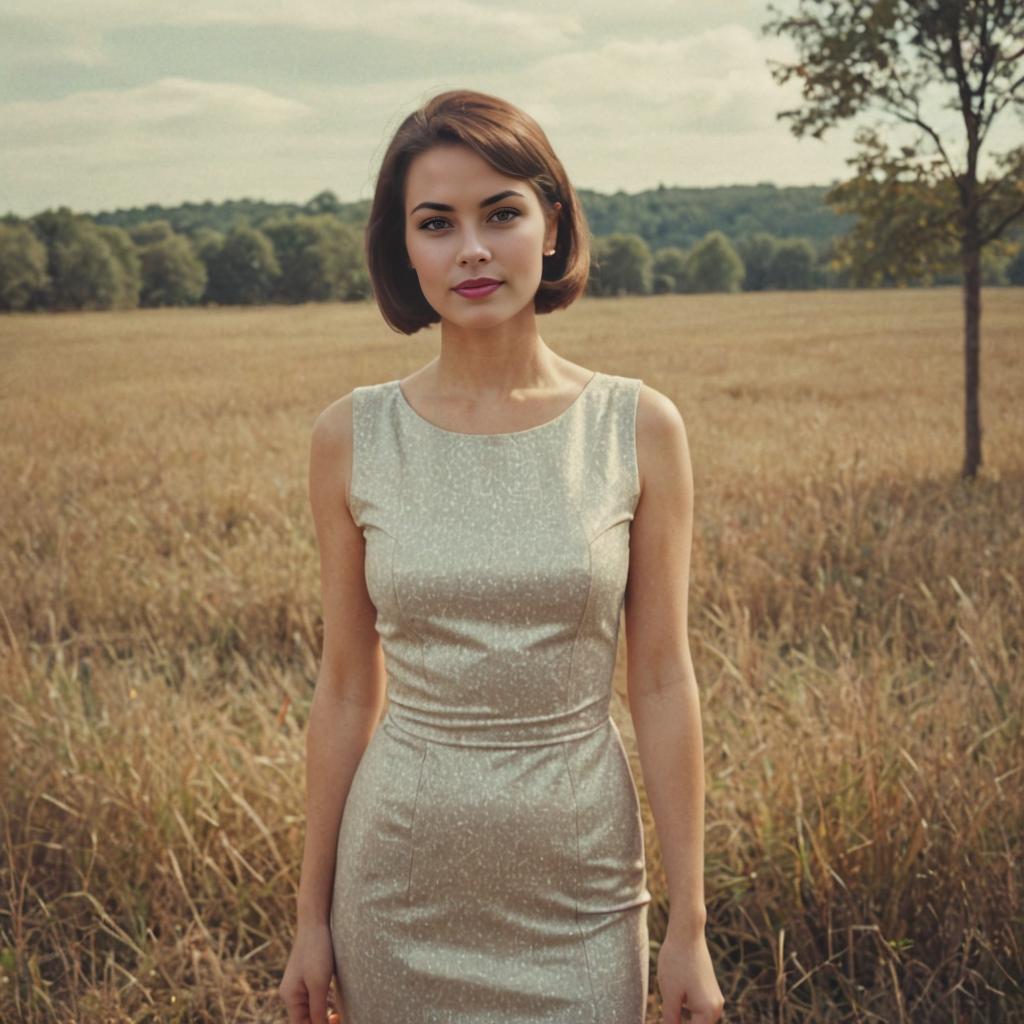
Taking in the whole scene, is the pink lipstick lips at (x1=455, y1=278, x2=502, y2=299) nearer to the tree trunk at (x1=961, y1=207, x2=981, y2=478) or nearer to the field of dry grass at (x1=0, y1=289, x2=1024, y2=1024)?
the field of dry grass at (x1=0, y1=289, x2=1024, y2=1024)

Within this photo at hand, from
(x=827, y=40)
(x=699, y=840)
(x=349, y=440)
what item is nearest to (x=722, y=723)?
(x=699, y=840)

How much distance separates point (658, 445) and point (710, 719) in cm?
192

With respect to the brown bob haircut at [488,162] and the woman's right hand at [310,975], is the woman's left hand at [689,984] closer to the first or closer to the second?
the woman's right hand at [310,975]

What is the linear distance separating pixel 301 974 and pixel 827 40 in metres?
8.11

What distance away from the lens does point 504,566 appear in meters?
1.38

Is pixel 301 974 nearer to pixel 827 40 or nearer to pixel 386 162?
pixel 386 162

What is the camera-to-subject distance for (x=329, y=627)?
5.23 feet

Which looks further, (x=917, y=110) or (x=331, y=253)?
(x=331, y=253)

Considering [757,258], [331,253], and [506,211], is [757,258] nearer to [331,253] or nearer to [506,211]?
[331,253]

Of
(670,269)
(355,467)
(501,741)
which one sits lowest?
(501,741)

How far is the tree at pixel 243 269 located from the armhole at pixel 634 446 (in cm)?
5284

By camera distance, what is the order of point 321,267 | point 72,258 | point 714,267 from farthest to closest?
point 714,267 < point 321,267 < point 72,258

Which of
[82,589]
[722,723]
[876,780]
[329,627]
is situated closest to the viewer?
[329,627]

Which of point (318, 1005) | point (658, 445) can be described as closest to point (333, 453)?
point (658, 445)
